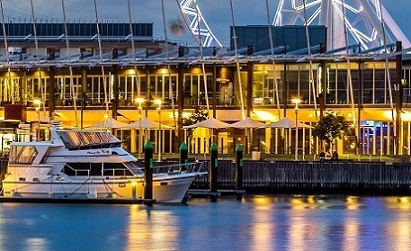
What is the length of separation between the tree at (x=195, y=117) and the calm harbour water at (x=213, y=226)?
32.2m

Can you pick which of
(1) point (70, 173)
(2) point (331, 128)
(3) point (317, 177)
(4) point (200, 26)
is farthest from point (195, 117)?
(1) point (70, 173)

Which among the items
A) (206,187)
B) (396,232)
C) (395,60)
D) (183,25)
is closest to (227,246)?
(396,232)

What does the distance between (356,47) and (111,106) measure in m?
22.0

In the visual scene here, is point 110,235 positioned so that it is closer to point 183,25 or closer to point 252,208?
point 252,208

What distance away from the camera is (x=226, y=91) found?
11031 cm

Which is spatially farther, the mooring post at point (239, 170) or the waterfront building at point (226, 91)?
the waterfront building at point (226, 91)

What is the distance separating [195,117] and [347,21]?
2228 centimetres

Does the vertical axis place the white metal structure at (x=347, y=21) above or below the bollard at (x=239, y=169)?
above

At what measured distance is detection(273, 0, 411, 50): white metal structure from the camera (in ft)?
390

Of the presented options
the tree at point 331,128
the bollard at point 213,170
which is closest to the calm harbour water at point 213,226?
the bollard at point 213,170

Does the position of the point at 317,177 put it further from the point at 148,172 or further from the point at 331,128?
the point at 148,172

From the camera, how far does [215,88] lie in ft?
359

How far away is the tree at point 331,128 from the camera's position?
96.3m

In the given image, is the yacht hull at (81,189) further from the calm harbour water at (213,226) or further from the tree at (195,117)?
the tree at (195,117)
